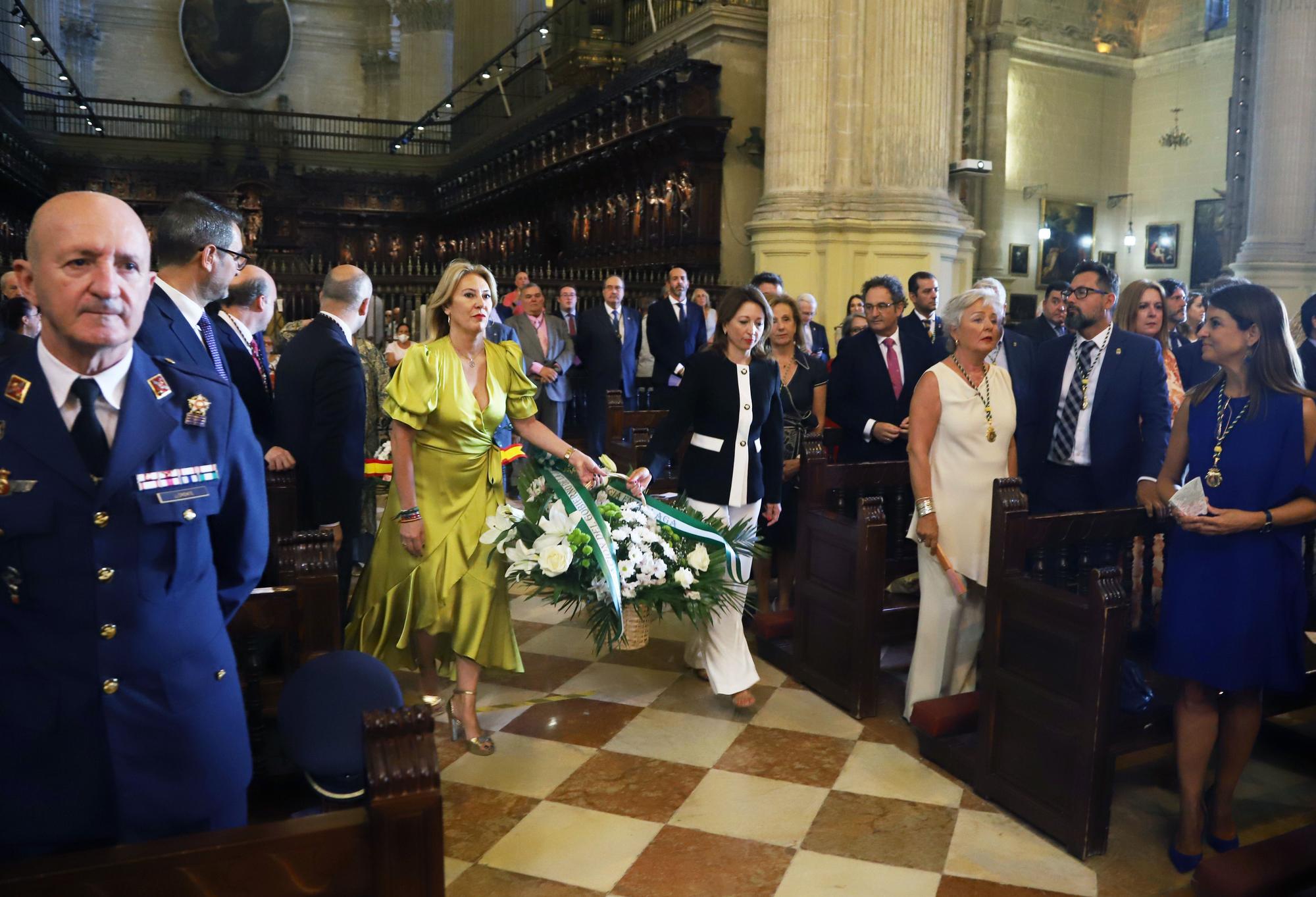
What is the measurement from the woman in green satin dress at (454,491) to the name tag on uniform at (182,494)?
2.03 meters

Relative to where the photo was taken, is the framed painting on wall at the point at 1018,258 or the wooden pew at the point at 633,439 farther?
the framed painting on wall at the point at 1018,258

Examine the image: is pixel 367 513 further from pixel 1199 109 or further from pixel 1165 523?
pixel 1199 109

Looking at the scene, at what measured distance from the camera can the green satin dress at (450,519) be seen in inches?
153

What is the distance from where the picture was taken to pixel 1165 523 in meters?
3.90

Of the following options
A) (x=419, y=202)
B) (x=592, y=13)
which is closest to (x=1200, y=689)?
(x=592, y=13)

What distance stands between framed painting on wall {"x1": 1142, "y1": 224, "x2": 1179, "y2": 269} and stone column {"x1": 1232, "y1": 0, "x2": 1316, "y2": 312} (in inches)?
294

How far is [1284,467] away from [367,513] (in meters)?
4.62

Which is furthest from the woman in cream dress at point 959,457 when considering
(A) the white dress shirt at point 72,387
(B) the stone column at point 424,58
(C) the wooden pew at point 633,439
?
(B) the stone column at point 424,58

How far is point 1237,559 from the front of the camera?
3.27 m

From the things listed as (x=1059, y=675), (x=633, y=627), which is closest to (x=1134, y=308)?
(x=1059, y=675)

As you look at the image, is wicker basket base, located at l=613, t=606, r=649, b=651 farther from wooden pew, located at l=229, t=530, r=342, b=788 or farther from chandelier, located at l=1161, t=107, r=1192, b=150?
chandelier, located at l=1161, t=107, r=1192, b=150

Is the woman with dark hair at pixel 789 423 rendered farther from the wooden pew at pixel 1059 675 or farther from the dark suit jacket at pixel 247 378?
the dark suit jacket at pixel 247 378

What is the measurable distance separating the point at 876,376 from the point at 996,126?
563 inches

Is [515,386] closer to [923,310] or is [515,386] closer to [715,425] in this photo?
[715,425]
